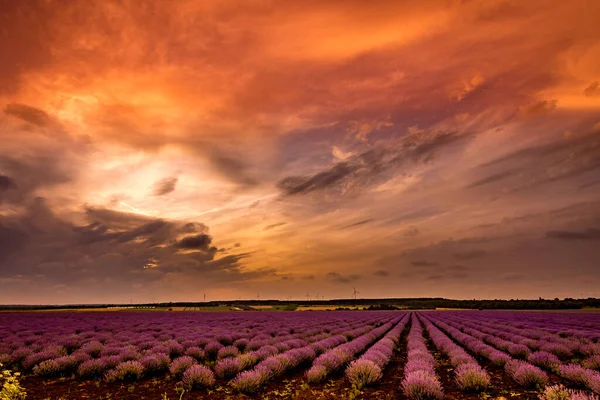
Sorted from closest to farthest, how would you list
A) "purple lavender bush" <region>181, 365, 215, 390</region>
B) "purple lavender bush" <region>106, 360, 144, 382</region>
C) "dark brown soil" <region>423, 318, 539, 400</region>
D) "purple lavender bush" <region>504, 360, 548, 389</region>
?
"dark brown soil" <region>423, 318, 539, 400</region> < "purple lavender bush" <region>504, 360, 548, 389</region> < "purple lavender bush" <region>181, 365, 215, 390</region> < "purple lavender bush" <region>106, 360, 144, 382</region>

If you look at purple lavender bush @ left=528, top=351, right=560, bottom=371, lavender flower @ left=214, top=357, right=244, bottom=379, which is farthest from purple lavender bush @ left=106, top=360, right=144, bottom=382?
purple lavender bush @ left=528, top=351, right=560, bottom=371

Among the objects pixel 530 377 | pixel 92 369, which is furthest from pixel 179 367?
pixel 530 377

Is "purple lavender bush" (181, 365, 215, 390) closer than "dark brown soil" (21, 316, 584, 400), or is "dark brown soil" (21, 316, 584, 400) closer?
"dark brown soil" (21, 316, 584, 400)

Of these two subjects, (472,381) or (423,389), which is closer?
(423,389)

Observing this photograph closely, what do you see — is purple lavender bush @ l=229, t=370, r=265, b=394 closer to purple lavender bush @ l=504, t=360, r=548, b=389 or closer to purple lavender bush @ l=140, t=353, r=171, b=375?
purple lavender bush @ l=140, t=353, r=171, b=375

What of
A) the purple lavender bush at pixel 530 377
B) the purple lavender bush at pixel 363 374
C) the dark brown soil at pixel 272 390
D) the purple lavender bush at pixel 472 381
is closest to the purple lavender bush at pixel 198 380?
the dark brown soil at pixel 272 390

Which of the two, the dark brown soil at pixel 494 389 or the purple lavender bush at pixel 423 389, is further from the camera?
the dark brown soil at pixel 494 389

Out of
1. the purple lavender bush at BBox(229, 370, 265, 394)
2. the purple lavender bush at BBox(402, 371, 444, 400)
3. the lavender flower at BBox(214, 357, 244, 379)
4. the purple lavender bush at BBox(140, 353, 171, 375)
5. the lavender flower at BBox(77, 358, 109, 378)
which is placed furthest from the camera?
the purple lavender bush at BBox(140, 353, 171, 375)

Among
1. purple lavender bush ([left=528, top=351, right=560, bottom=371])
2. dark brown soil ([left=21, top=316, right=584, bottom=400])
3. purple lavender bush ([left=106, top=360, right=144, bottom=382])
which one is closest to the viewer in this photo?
dark brown soil ([left=21, top=316, right=584, bottom=400])

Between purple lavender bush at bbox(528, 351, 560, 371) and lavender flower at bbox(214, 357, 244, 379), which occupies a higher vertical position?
lavender flower at bbox(214, 357, 244, 379)

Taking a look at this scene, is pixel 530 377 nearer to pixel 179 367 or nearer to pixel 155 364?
pixel 179 367

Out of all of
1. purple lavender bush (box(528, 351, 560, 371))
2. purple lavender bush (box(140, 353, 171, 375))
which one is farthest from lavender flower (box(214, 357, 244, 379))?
purple lavender bush (box(528, 351, 560, 371))

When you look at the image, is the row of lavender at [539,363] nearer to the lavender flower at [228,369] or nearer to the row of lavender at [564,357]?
the row of lavender at [564,357]

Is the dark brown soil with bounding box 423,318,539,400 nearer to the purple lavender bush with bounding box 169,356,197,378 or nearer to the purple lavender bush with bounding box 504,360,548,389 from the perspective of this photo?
the purple lavender bush with bounding box 504,360,548,389
